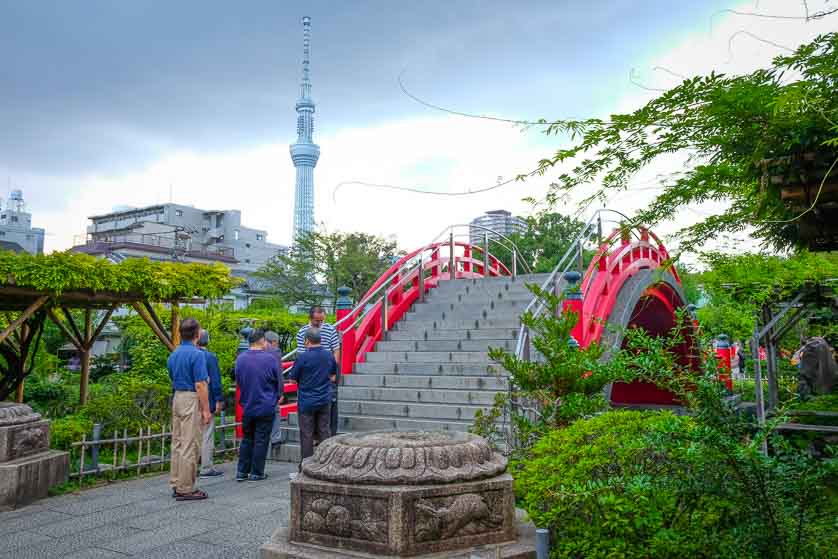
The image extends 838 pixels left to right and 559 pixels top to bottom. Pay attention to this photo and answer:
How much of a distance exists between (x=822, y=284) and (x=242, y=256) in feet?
183

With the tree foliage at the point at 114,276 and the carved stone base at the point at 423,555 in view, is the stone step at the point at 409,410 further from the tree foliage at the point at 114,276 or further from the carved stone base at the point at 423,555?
the carved stone base at the point at 423,555

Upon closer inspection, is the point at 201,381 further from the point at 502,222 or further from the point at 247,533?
the point at 502,222

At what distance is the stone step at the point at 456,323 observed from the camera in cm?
1043

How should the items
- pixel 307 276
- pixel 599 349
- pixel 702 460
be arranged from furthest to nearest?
1. pixel 307 276
2. pixel 599 349
3. pixel 702 460

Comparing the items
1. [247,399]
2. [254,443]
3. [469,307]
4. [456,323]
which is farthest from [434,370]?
[247,399]

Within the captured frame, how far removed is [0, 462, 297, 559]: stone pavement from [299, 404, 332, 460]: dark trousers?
0.51 meters

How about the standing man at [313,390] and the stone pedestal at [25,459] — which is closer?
the stone pedestal at [25,459]

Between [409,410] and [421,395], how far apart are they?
0.30m

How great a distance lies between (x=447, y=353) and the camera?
9.80 m

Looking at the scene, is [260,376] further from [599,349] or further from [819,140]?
[819,140]

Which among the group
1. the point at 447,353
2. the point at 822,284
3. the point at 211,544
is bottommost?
the point at 211,544

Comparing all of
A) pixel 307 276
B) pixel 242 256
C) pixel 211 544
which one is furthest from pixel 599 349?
pixel 242 256

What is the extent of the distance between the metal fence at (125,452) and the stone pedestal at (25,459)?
0.39 meters

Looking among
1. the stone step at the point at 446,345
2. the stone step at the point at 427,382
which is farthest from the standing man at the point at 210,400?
the stone step at the point at 446,345
